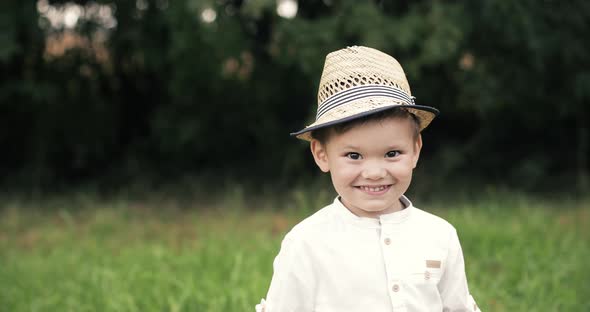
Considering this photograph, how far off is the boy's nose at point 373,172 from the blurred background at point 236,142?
5.96 ft

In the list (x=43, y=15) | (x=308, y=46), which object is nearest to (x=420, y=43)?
(x=308, y=46)

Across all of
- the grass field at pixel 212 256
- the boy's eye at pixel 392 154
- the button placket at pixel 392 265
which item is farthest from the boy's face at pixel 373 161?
the grass field at pixel 212 256

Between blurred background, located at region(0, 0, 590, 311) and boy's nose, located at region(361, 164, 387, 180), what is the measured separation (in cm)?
182

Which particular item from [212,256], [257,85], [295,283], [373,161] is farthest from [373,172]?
[257,85]

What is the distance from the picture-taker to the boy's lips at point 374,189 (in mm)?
2039

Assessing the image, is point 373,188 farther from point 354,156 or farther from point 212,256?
point 212,256

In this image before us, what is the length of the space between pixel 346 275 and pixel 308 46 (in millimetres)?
4825

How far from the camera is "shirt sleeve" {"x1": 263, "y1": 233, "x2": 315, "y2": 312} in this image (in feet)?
6.71

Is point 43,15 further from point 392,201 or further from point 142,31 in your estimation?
point 392,201

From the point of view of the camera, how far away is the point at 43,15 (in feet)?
24.8

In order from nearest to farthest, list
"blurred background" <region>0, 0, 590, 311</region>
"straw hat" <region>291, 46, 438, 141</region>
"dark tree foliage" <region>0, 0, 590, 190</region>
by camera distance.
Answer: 1. "straw hat" <region>291, 46, 438, 141</region>
2. "blurred background" <region>0, 0, 590, 311</region>
3. "dark tree foliage" <region>0, 0, 590, 190</region>

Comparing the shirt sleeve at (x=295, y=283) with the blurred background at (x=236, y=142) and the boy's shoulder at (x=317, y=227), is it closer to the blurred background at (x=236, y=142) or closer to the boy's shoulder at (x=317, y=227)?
the boy's shoulder at (x=317, y=227)

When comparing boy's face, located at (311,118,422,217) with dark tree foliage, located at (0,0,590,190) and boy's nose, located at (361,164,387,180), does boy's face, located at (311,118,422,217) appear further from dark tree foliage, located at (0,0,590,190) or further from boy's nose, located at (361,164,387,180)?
dark tree foliage, located at (0,0,590,190)

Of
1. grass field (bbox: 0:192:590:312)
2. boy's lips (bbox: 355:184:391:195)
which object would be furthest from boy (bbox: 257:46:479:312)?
grass field (bbox: 0:192:590:312)
